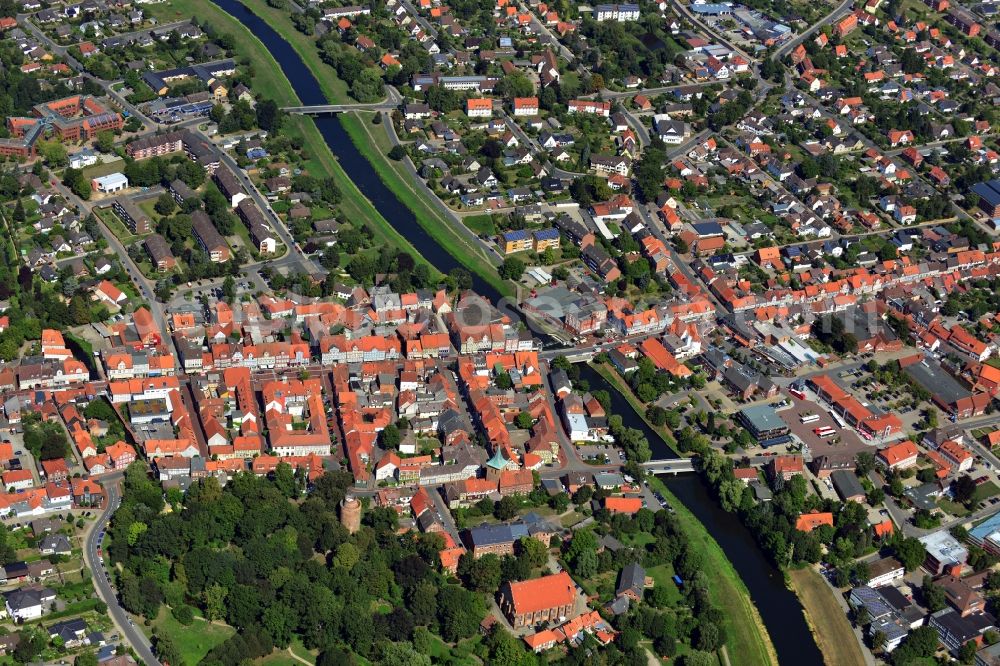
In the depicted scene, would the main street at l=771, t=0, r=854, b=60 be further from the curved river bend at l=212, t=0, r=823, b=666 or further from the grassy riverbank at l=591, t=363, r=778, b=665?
the grassy riverbank at l=591, t=363, r=778, b=665

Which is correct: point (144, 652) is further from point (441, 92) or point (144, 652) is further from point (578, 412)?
point (441, 92)

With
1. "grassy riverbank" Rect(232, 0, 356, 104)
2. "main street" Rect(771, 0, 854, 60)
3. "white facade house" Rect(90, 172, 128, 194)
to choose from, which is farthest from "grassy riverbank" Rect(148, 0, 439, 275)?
"main street" Rect(771, 0, 854, 60)

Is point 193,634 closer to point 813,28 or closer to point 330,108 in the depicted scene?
point 330,108

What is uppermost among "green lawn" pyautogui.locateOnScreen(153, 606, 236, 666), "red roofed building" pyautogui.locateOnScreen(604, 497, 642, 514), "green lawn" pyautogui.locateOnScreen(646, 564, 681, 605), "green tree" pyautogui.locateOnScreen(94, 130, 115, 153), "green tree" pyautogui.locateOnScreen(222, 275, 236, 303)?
"green tree" pyautogui.locateOnScreen(94, 130, 115, 153)

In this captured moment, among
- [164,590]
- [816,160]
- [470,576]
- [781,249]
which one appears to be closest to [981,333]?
[781,249]

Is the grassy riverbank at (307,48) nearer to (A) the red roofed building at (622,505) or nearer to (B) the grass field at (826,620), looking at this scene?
(A) the red roofed building at (622,505)

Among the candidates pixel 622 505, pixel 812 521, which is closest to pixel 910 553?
pixel 812 521
